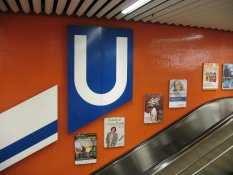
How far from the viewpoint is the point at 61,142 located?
443 cm

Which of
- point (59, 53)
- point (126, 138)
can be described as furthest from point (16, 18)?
point (126, 138)

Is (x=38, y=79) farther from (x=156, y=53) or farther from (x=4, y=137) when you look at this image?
(x=156, y=53)

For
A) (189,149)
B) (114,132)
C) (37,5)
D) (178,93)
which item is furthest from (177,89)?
(37,5)

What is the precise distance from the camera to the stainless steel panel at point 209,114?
18.3 ft

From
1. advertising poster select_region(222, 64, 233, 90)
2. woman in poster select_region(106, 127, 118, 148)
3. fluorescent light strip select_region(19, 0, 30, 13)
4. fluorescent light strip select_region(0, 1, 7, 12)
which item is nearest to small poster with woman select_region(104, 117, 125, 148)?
woman in poster select_region(106, 127, 118, 148)

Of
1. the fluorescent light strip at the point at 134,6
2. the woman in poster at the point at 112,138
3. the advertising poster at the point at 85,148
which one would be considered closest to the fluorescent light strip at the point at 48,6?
the fluorescent light strip at the point at 134,6

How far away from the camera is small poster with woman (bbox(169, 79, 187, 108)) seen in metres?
5.23

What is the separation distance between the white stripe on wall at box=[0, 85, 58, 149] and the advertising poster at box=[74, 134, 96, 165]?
0.63m

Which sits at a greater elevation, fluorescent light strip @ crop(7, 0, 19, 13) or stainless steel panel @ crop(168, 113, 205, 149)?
fluorescent light strip @ crop(7, 0, 19, 13)

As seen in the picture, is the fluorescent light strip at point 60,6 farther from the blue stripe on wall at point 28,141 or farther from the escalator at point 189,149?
the escalator at point 189,149

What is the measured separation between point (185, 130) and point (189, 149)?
2339 millimetres

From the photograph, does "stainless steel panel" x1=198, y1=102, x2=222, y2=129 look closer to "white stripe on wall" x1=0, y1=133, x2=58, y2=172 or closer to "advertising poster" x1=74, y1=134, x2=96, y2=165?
"advertising poster" x1=74, y1=134, x2=96, y2=165

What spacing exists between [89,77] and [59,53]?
2.21ft

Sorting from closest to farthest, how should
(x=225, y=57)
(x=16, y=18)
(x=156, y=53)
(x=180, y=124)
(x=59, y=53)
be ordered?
(x=16, y=18) < (x=59, y=53) < (x=156, y=53) < (x=180, y=124) < (x=225, y=57)
